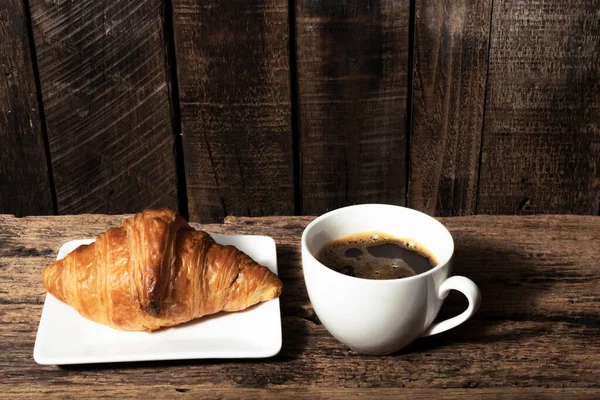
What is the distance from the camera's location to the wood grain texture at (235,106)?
1.09 m

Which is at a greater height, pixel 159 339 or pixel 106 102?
pixel 106 102

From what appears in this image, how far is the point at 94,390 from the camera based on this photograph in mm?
699

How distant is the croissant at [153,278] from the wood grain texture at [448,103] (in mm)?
479

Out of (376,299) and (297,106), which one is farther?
(297,106)

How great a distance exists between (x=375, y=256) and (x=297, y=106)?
44 centimetres

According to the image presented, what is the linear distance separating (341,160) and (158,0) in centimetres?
37

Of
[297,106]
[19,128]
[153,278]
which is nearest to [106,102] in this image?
[19,128]

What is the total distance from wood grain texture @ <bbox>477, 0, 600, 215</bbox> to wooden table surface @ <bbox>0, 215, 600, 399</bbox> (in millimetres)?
262

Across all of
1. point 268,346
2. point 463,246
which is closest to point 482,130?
point 463,246

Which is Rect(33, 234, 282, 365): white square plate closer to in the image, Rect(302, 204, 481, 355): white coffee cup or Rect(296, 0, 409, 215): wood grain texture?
Rect(302, 204, 481, 355): white coffee cup

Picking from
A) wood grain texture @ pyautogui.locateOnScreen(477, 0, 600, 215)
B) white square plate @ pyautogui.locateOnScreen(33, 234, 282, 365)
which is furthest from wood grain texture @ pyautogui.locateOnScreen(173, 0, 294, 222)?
white square plate @ pyautogui.locateOnScreen(33, 234, 282, 365)

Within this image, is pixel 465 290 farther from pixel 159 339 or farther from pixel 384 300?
pixel 159 339

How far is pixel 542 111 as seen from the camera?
1151 millimetres

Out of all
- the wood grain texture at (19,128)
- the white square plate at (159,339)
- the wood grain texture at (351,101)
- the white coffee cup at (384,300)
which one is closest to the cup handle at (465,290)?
the white coffee cup at (384,300)
